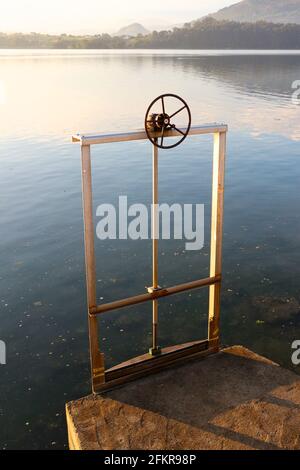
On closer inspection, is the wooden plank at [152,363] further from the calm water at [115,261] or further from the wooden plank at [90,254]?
the calm water at [115,261]

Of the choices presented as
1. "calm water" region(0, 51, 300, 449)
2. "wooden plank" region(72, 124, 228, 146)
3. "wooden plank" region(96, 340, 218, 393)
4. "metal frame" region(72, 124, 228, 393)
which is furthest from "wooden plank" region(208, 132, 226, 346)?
"calm water" region(0, 51, 300, 449)

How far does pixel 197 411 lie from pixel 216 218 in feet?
9.86

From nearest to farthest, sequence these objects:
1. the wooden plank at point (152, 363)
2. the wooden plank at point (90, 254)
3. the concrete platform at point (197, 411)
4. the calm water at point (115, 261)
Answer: the concrete platform at point (197, 411) < the wooden plank at point (90, 254) < the wooden plank at point (152, 363) < the calm water at point (115, 261)

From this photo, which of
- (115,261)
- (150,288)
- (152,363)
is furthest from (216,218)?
(115,261)

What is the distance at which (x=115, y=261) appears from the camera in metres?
14.3

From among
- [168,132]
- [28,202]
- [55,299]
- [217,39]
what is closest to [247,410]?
[168,132]

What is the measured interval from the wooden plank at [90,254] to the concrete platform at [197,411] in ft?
1.51

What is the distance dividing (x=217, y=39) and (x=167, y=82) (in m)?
127

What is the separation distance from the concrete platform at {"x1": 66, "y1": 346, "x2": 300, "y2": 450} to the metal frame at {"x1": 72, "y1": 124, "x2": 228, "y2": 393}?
0.20 meters

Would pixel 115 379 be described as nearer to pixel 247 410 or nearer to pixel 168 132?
pixel 247 410

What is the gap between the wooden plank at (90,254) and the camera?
654 centimetres

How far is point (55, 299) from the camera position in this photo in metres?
12.4

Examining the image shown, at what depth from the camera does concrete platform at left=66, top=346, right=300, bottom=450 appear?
6.43 metres

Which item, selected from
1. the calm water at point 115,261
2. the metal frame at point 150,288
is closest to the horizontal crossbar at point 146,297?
the metal frame at point 150,288
